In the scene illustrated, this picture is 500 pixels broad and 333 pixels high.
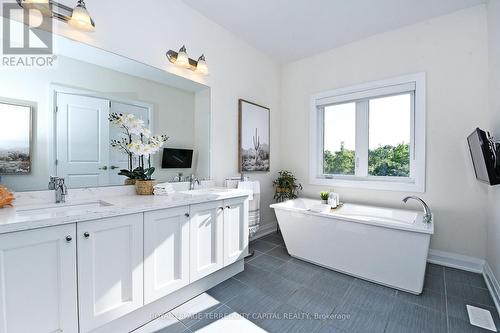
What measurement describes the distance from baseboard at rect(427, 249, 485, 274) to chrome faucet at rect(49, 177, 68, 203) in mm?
3722

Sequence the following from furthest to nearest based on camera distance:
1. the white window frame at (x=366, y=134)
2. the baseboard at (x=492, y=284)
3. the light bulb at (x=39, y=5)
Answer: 1. the white window frame at (x=366, y=134)
2. the baseboard at (x=492, y=284)
3. the light bulb at (x=39, y=5)

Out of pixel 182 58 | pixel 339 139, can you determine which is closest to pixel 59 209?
pixel 182 58

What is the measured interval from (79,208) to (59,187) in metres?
0.21

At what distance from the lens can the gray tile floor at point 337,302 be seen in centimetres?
164

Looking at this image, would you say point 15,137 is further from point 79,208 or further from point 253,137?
point 253,137

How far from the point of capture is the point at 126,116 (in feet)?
6.63

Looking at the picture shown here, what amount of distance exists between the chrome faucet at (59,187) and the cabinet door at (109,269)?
21.0 inches

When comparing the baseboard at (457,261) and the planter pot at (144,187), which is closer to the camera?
the planter pot at (144,187)

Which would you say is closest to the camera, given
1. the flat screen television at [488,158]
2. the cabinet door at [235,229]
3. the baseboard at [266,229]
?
the flat screen television at [488,158]

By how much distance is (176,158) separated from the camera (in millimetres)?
2498

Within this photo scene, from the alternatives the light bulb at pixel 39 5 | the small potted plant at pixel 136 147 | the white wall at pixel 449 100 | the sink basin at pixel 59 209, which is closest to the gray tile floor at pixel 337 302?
the white wall at pixel 449 100

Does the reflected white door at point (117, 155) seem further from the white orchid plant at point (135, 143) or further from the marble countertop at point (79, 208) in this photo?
the marble countertop at point (79, 208)

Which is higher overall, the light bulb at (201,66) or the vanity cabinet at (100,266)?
the light bulb at (201,66)

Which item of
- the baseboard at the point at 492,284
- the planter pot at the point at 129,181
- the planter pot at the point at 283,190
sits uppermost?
the planter pot at the point at 129,181
